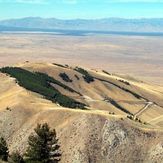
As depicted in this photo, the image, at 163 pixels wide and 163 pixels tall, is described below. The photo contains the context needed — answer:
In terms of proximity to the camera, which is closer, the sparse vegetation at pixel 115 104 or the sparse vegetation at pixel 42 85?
the sparse vegetation at pixel 42 85

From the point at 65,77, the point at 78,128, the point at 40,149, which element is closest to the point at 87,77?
the point at 65,77

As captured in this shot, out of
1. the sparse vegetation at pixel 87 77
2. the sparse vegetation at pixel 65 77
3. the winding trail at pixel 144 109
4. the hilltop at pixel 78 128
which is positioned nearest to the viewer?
the hilltop at pixel 78 128

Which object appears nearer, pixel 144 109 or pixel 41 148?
pixel 41 148

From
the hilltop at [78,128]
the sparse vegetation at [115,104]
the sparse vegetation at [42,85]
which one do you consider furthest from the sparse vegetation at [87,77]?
the hilltop at [78,128]

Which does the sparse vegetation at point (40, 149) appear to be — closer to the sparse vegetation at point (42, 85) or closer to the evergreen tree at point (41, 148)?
the evergreen tree at point (41, 148)

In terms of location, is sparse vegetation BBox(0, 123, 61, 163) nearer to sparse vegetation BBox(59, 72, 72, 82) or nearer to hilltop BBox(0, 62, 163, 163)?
hilltop BBox(0, 62, 163, 163)

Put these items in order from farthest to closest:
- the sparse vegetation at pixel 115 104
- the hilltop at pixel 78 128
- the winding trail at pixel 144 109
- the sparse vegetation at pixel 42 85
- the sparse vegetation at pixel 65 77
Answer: the sparse vegetation at pixel 65 77 → the winding trail at pixel 144 109 → the sparse vegetation at pixel 115 104 → the sparse vegetation at pixel 42 85 → the hilltop at pixel 78 128

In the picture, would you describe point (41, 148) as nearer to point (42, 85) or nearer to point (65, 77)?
point (42, 85)

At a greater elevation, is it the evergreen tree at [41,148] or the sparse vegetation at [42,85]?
the evergreen tree at [41,148]

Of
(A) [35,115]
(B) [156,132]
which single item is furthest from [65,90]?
(B) [156,132]

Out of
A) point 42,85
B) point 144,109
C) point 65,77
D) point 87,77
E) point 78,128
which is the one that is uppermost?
point 78,128

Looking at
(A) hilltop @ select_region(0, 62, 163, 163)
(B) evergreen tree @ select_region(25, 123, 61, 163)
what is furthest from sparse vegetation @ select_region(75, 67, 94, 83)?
(B) evergreen tree @ select_region(25, 123, 61, 163)
